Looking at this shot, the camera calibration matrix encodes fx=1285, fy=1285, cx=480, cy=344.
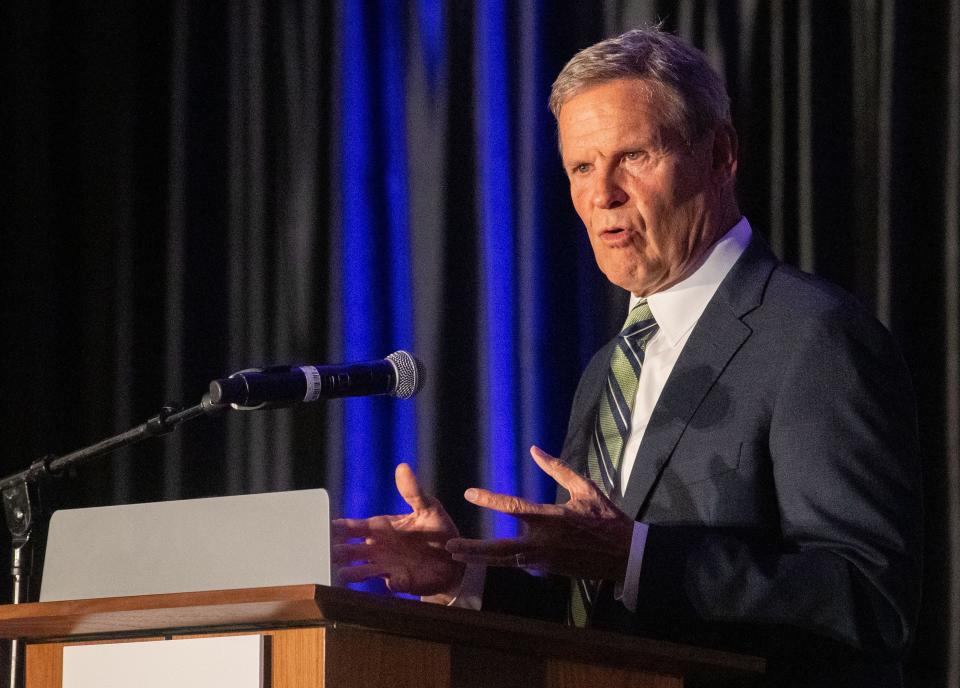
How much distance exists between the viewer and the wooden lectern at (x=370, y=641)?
1.13m

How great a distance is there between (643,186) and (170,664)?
3.90ft

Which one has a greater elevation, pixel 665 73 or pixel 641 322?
pixel 665 73

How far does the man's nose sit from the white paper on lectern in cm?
114

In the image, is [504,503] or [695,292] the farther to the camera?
[695,292]

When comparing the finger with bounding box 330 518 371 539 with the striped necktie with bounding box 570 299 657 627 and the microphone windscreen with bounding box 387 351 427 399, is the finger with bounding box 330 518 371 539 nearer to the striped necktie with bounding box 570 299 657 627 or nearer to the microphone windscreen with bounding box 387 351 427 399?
the microphone windscreen with bounding box 387 351 427 399

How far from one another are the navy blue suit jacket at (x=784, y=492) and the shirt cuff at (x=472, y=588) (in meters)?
0.02

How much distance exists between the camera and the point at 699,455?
178 centimetres

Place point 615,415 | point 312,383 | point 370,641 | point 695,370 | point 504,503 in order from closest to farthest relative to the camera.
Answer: point 370,641
point 504,503
point 312,383
point 695,370
point 615,415

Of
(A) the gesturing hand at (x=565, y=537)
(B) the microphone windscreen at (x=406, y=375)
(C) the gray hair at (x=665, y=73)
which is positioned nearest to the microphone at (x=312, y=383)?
(B) the microphone windscreen at (x=406, y=375)

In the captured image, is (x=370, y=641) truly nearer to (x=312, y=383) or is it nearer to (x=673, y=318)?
(x=312, y=383)

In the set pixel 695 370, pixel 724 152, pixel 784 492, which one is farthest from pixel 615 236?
pixel 784 492

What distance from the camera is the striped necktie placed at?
196cm

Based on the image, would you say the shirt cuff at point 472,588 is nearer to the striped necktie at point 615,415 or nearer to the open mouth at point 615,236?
the striped necktie at point 615,415

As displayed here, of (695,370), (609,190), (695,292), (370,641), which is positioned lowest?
(370,641)
